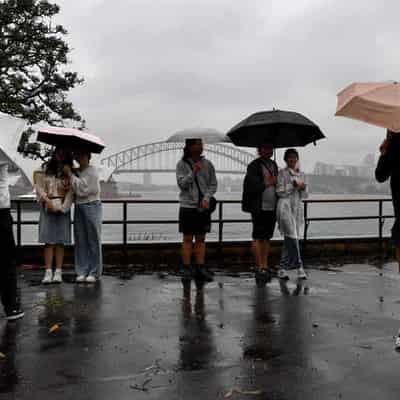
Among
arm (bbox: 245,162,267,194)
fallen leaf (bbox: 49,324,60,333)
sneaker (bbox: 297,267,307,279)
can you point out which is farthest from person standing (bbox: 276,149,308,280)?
fallen leaf (bbox: 49,324,60,333)

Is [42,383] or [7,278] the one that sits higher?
[7,278]

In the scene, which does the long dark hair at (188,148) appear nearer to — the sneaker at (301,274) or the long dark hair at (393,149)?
the sneaker at (301,274)

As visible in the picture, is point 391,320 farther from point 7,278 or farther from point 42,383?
point 7,278

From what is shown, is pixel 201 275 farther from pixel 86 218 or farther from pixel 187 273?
pixel 86 218

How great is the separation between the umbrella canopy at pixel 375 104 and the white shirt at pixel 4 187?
262 cm

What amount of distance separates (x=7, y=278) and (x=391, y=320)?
306 centimetres

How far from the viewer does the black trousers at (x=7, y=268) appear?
4188 millimetres

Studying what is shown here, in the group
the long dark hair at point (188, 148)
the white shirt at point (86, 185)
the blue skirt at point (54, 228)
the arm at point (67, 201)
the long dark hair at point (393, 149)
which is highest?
the long dark hair at point (188, 148)

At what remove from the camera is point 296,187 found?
6.09m

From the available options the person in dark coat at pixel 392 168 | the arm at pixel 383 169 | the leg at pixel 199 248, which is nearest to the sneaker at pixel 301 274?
the leg at pixel 199 248

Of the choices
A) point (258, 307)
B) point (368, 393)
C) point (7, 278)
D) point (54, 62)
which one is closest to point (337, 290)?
point (258, 307)

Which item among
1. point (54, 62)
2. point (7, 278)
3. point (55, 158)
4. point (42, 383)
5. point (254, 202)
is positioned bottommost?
point (42, 383)

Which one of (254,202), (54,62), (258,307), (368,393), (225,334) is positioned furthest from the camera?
(54,62)

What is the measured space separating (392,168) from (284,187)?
242 cm
